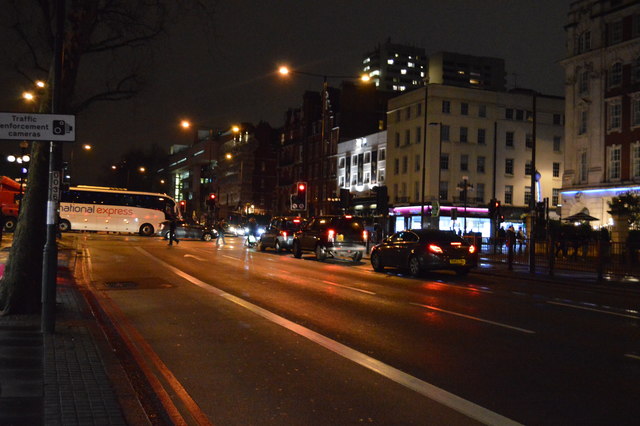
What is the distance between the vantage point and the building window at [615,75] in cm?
4494

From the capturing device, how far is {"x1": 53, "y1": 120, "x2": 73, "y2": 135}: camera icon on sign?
26.5 feet

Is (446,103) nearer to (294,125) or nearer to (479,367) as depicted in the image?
(294,125)

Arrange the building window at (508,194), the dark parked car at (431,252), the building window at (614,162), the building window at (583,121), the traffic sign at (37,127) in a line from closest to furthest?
the traffic sign at (37,127) < the dark parked car at (431,252) < the building window at (614,162) < the building window at (583,121) < the building window at (508,194)

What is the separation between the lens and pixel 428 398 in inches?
233

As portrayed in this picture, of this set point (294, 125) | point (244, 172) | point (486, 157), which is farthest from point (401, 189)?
point (244, 172)

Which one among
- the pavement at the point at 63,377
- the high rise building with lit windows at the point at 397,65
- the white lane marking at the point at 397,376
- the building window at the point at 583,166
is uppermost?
the high rise building with lit windows at the point at 397,65

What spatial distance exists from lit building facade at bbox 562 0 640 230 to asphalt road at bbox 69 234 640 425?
32.9 m

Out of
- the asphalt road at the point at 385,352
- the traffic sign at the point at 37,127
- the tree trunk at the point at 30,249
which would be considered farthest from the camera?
the tree trunk at the point at 30,249

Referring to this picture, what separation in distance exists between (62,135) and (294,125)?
3149 inches

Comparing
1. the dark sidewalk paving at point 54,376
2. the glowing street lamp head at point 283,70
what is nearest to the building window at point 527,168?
the glowing street lamp head at point 283,70

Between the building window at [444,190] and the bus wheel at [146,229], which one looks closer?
the bus wheel at [146,229]

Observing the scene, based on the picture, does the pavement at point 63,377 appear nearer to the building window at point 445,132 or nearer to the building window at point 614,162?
the building window at point 614,162

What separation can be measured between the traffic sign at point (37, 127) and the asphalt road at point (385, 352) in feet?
9.86

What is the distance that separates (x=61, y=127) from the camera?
318 inches
